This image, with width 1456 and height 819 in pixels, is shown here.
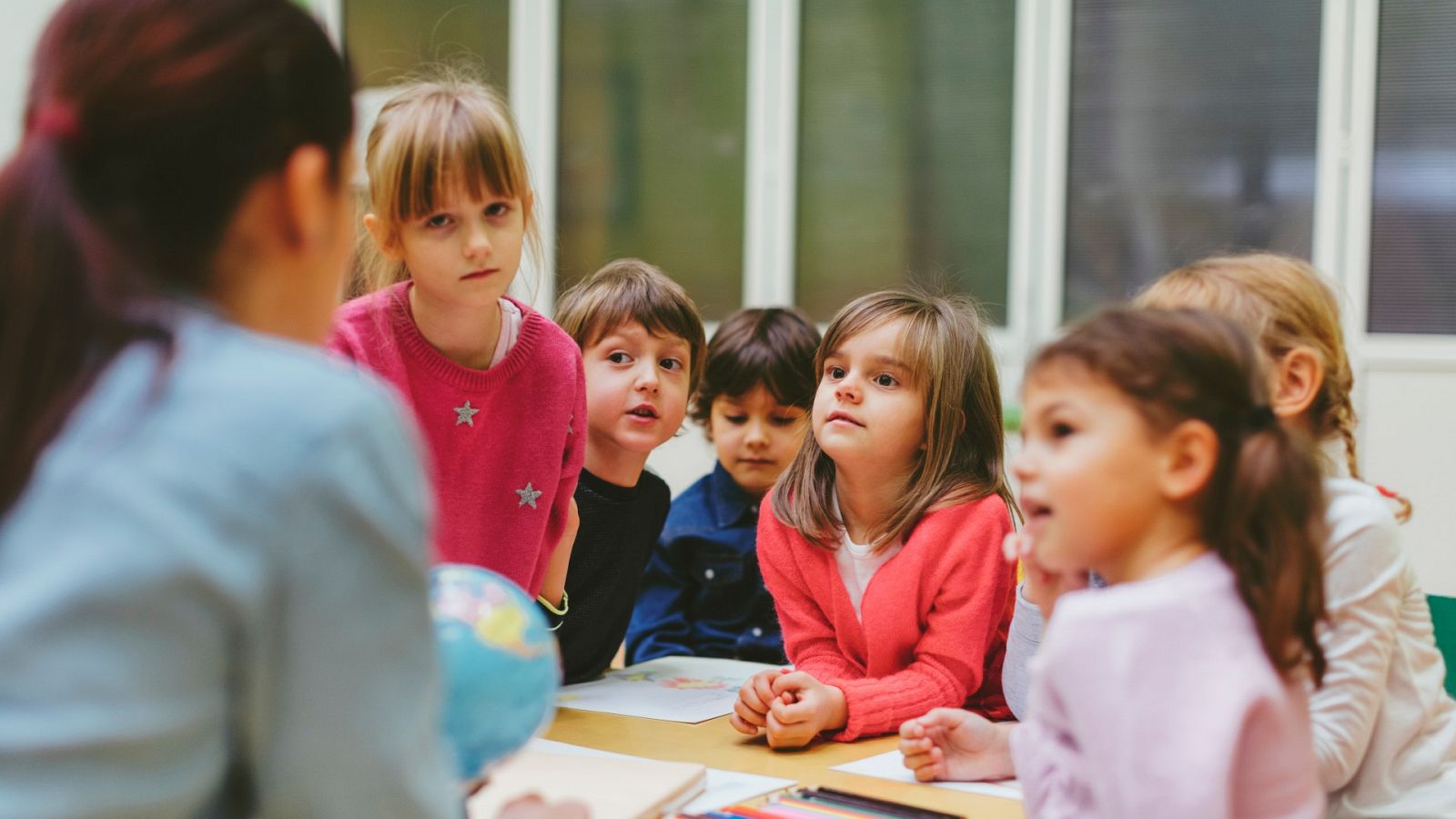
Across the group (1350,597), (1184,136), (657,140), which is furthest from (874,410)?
(657,140)

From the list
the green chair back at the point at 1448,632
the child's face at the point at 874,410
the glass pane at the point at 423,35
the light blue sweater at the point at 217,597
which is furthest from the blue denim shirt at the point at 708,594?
the glass pane at the point at 423,35

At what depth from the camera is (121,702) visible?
70cm

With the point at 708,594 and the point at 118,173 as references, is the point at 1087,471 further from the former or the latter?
the point at 708,594

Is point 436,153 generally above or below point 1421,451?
above

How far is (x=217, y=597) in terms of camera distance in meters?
0.71

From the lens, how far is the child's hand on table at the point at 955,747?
4.82ft

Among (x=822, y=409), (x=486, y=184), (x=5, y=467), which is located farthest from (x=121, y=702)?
(x=822, y=409)

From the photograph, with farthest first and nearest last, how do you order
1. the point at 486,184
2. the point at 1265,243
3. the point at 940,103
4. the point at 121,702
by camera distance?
the point at 940,103
the point at 1265,243
the point at 486,184
the point at 121,702

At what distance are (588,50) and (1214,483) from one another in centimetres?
458

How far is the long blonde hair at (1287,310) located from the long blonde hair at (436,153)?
0.82 metres

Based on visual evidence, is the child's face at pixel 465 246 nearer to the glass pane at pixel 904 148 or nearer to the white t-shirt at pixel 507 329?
the white t-shirt at pixel 507 329

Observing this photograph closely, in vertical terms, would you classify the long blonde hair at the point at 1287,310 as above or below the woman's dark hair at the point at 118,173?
below

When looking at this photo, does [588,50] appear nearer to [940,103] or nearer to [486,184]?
[940,103]

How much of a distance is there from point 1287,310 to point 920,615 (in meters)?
0.69
